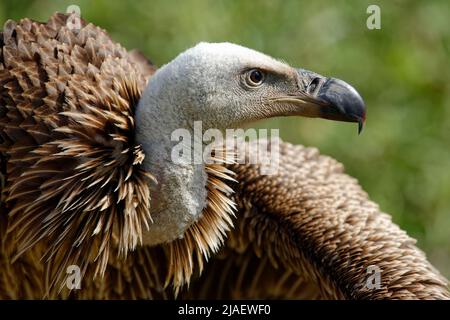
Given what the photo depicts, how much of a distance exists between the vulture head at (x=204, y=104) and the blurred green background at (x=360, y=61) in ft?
8.29

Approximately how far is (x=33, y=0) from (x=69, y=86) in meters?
2.94

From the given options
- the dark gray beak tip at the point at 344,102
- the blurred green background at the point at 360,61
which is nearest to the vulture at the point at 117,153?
the dark gray beak tip at the point at 344,102

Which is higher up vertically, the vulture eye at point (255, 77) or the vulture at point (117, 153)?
the vulture eye at point (255, 77)

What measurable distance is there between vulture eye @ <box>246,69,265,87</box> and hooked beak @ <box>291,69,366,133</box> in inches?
5.2

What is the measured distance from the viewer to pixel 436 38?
21.8 ft

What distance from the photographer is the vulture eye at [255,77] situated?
339 centimetres

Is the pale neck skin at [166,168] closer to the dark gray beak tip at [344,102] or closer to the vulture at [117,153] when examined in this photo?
the vulture at [117,153]

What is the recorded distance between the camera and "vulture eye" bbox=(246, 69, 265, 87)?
3.39 metres

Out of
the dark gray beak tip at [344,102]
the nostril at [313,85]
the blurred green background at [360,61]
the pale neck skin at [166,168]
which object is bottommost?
the pale neck skin at [166,168]

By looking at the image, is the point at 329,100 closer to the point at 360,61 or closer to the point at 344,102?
the point at 344,102

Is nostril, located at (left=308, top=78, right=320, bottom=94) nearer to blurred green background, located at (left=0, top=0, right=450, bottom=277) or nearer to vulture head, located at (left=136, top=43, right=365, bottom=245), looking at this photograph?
vulture head, located at (left=136, top=43, right=365, bottom=245)

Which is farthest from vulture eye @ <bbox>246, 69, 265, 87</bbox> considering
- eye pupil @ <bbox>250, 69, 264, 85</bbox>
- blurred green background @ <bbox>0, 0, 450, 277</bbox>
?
blurred green background @ <bbox>0, 0, 450, 277</bbox>

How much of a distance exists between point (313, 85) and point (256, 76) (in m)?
0.19

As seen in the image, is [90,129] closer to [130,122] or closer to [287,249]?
[130,122]
